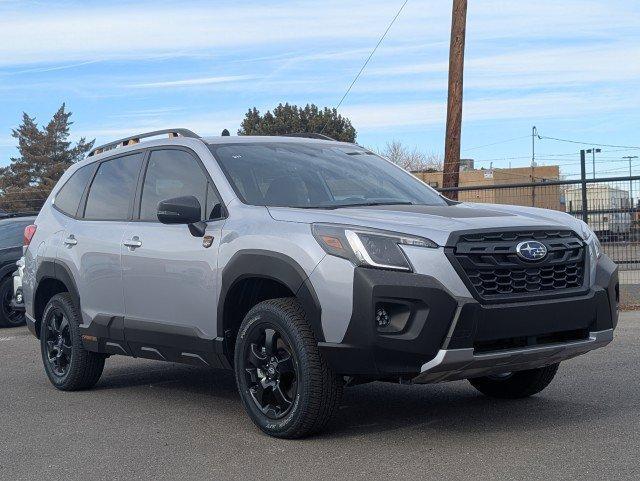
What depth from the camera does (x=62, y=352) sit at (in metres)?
8.34

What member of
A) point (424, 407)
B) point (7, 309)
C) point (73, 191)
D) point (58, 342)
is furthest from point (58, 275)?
point (7, 309)

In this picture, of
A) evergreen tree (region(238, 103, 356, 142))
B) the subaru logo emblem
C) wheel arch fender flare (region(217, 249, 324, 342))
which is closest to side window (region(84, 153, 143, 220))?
wheel arch fender flare (region(217, 249, 324, 342))

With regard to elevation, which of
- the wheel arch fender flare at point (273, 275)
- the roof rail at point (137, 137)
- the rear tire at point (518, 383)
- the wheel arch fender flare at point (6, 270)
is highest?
the roof rail at point (137, 137)

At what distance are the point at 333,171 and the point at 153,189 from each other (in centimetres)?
133

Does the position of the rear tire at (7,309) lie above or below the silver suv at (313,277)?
below

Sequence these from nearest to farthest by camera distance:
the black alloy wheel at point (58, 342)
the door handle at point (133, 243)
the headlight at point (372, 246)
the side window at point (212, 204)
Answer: the headlight at point (372, 246), the side window at point (212, 204), the door handle at point (133, 243), the black alloy wheel at point (58, 342)

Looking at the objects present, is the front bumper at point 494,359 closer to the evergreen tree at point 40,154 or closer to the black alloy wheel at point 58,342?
the black alloy wheel at point 58,342

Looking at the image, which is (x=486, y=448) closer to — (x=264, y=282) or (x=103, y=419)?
(x=264, y=282)

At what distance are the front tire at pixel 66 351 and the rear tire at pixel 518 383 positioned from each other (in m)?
3.00

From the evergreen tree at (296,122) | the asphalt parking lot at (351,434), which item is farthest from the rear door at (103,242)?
the evergreen tree at (296,122)

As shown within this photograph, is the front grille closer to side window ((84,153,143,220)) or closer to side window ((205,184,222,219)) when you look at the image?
side window ((205,184,222,219))

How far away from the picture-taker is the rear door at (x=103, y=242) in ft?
24.4

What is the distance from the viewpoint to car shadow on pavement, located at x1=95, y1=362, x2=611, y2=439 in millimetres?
6301

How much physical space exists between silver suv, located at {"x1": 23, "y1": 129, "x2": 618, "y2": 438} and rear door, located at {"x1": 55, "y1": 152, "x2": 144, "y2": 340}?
19 mm
